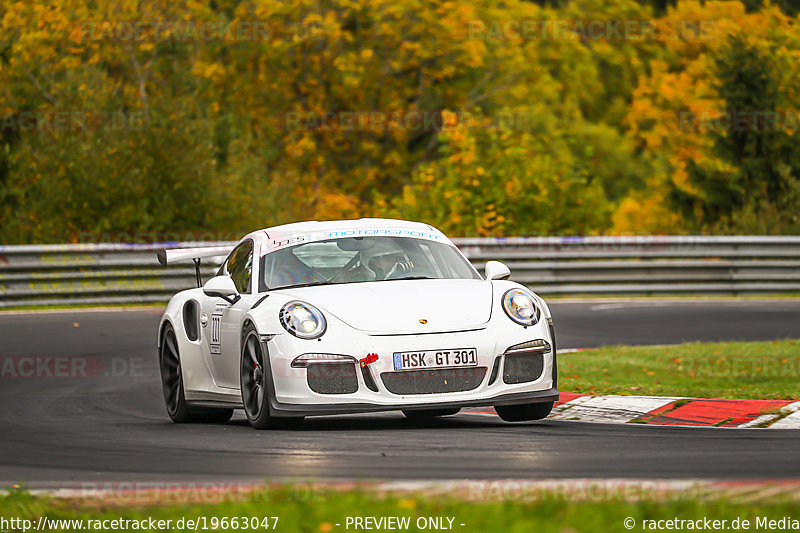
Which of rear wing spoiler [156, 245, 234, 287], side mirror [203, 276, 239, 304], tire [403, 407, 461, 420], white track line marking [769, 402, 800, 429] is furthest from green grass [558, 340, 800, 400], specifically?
side mirror [203, 276, 239, 304]

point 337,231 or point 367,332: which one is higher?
point 337,231

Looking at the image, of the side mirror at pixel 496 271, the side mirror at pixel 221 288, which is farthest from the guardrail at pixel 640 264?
the side mirror at pixel 496 271

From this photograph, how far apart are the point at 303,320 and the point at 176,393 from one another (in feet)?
7.46

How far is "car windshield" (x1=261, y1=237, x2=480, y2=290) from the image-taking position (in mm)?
9961

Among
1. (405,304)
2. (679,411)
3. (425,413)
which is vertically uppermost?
(405,304)

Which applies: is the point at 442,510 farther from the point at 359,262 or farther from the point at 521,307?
the point at 359,262

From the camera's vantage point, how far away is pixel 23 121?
2852 centimetres

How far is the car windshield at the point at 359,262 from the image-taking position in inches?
392

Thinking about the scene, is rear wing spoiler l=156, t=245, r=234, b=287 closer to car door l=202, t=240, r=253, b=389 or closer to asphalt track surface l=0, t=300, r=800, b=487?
car door l=202, t=240, r=253, b=389

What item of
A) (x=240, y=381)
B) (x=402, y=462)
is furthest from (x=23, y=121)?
(x=402, y=462)

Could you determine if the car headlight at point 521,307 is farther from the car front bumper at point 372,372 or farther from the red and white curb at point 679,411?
the red and white curb at point 679,411

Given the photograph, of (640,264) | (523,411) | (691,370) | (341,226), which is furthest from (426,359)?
(640,264)

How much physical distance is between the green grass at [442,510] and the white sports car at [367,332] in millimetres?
2723

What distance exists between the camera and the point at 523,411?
9688 millimetres
